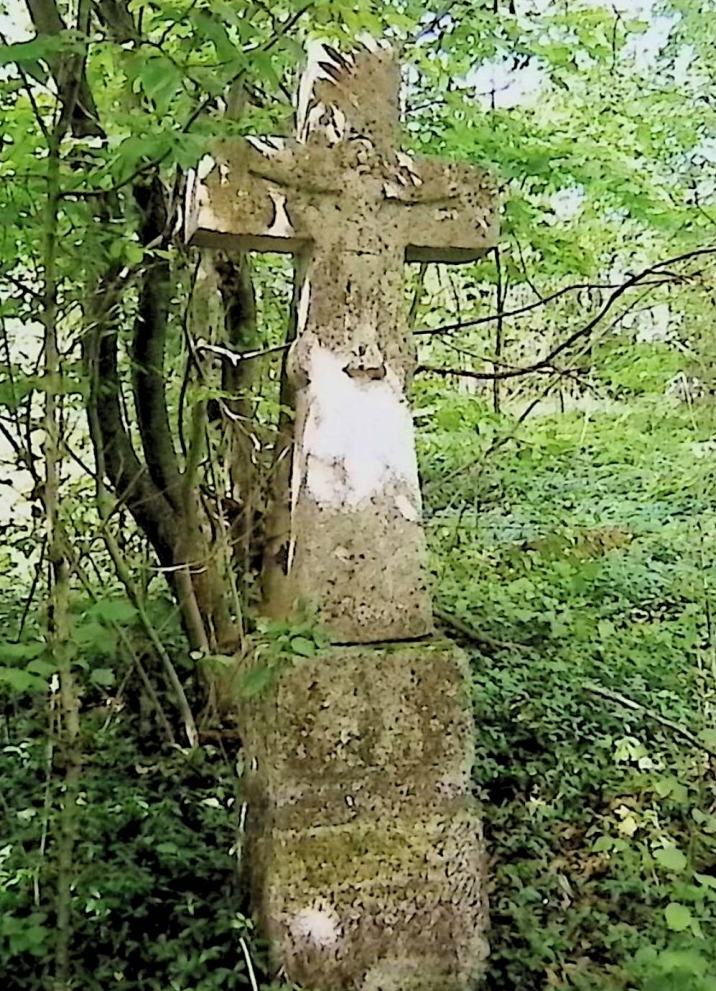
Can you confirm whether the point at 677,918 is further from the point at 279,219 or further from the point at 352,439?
the point at 279,219

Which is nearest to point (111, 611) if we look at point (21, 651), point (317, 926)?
point (21, 651)

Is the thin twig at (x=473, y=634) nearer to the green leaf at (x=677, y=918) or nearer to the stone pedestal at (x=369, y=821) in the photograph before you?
the stone pedestal at (x=369, y=821)

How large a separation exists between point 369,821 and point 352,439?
Result: 0.91 m

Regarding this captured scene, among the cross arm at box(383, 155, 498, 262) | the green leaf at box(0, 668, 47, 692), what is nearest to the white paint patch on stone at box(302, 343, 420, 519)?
the cross arm at box(383, 155, 498, 262)

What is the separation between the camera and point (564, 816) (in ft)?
10.5

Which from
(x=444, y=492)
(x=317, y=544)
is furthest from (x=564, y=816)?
(x=444, y=492)

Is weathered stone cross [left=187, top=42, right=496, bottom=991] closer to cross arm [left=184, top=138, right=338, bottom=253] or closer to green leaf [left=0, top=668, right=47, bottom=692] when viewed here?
cross arm [left=184, top=138, right=338, bottom=253]

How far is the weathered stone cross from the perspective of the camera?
2.33m

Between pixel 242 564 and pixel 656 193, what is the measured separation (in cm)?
224

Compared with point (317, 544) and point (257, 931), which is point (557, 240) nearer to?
point (317, 544)

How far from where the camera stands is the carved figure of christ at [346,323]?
7.81ft

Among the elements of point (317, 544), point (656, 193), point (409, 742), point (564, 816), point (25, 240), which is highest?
point (656, 193)

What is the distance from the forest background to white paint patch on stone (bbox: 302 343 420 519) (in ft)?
1.20

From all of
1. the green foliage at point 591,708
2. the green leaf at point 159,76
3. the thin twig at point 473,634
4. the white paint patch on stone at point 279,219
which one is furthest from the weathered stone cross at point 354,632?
the thin twig at point 473,634
